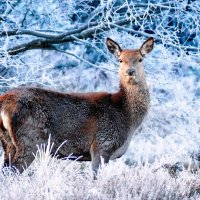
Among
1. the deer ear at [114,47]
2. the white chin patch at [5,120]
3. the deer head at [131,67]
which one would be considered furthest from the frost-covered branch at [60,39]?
the white chin patch at [5,120]

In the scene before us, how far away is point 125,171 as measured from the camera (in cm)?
730

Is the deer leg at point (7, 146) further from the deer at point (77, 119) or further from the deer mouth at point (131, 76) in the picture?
the deer mouth at point (131, 76)

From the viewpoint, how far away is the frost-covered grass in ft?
20.2

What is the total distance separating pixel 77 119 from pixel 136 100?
93 cm

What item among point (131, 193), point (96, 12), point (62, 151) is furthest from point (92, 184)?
point (96, 12)

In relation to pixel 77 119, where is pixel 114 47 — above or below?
above

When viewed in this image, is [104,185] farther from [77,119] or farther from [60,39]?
[60,39]

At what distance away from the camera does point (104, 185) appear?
21.7 feet

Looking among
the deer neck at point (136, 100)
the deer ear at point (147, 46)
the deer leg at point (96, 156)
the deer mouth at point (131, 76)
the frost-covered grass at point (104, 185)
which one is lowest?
the deer leg at point (96, 156)

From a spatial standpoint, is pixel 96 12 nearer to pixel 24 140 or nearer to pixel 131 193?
pixel 24 140

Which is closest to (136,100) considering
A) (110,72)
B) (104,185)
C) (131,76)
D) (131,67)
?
(131,76)

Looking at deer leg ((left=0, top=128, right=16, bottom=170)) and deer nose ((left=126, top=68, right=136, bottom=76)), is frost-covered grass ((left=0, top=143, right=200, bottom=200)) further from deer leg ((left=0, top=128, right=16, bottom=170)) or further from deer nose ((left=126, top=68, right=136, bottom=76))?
deer nose ((left=126, top=68, right=136, bottom=76))

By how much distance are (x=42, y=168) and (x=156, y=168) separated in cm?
144

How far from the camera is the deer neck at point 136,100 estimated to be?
848 centimetres
